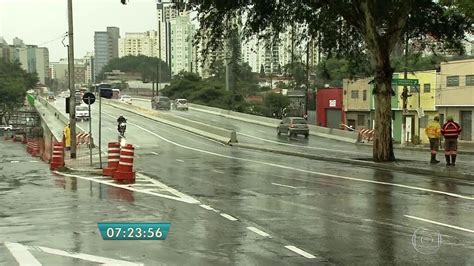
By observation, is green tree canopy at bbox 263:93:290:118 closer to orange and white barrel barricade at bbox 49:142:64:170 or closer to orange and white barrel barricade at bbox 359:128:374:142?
orange and white barrel barricade at bbox 359:128:374:142

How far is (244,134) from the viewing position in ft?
172

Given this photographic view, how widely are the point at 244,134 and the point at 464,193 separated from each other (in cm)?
3771

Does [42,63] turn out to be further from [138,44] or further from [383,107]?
[383,107]

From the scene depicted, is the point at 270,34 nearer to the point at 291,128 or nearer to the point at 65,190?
the point at 65,190

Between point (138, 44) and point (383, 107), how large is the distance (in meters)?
171

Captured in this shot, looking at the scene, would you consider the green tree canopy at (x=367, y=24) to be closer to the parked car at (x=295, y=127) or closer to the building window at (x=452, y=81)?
the parked car at (x=295, y=127)

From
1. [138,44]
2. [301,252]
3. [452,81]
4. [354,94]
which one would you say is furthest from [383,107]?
[138,44]

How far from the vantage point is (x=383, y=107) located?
962 inches

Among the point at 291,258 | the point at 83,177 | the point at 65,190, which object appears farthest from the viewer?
the point at 83,177

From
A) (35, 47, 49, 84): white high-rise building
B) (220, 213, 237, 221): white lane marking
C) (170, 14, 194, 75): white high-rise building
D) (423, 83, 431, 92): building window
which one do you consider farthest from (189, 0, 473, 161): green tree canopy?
(35, 47, 49, 84): white high-rise building

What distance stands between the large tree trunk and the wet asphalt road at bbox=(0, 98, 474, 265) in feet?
9.89

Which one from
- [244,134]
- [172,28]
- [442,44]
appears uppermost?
[172,28]

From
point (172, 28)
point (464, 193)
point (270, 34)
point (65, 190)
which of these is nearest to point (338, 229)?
point (464, 193)

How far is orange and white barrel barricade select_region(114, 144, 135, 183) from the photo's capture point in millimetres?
18938
